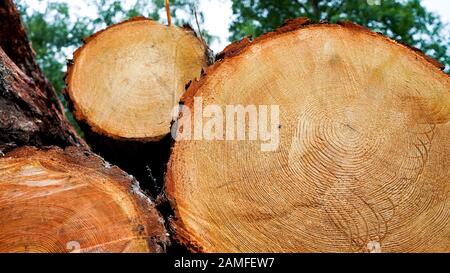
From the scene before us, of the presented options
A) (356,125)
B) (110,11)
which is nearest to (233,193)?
(356,125)

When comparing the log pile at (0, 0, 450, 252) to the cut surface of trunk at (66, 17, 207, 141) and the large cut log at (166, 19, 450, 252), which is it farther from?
the cut surface of trunk at (66, 17, 207, 141)

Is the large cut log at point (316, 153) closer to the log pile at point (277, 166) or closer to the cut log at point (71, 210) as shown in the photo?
the log pile at point (277, 166)

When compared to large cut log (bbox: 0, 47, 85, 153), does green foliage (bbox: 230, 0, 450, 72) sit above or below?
above

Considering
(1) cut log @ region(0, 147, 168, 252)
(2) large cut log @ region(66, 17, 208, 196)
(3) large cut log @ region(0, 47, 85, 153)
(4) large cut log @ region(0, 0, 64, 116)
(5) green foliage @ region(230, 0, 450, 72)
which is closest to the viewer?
(1) cut log @ region(0, 147, 168, 252)

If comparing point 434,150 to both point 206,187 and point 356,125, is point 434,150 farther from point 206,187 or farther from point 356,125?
point 206,187

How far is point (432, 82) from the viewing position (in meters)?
1.41

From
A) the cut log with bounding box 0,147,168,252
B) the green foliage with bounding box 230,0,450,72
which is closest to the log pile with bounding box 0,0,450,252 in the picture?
the cut log with bounding box 0,147,168,252

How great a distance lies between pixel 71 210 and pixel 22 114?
1.83 feet

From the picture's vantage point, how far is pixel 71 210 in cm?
120

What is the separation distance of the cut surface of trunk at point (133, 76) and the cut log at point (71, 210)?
26.9 inches

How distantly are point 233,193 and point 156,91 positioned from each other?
1009 mm

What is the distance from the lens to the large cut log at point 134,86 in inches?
78.4

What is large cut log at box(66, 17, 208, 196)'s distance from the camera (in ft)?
6.53

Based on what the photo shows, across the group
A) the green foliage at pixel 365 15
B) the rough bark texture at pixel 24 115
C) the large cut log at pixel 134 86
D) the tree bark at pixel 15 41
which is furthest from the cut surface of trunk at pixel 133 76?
the green foliage at pixel 365 15
